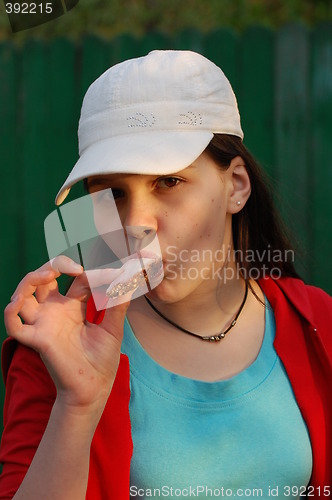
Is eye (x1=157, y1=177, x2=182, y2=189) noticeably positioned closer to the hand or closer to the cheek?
the cheek

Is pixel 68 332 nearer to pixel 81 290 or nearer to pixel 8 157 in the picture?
pixel 81 290

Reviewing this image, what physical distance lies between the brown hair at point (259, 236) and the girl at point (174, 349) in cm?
17

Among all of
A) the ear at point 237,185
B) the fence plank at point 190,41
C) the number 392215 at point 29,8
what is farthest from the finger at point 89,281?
the number 392215 at point 29,8

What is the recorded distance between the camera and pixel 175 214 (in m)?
1.80

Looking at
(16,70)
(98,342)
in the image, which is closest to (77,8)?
Answer: (16,70)

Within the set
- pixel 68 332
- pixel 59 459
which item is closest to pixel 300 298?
pixel 68 332

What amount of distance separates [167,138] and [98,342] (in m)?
0.59

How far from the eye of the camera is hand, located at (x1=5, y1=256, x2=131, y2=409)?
1.50 metres

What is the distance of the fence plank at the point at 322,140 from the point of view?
3387 millimetres

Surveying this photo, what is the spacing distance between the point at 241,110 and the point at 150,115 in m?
1.68

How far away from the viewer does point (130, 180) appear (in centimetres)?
178

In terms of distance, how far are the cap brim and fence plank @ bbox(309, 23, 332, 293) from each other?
169cm

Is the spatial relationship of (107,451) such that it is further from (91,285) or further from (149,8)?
(149,8)

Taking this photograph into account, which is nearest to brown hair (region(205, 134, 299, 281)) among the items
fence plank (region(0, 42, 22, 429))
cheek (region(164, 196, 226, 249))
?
cheek (region(164, 196, 226, 249))
